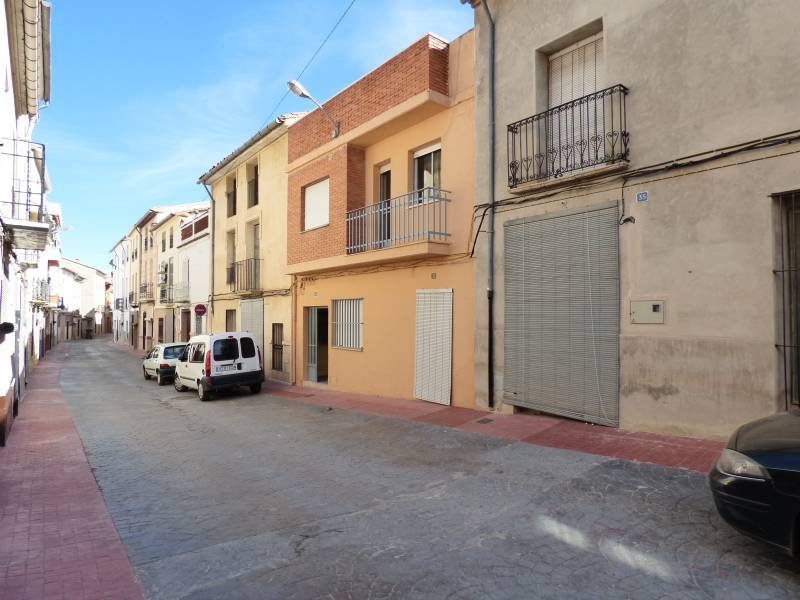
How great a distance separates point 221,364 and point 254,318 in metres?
4.71

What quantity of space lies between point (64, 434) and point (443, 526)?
7.99 metres

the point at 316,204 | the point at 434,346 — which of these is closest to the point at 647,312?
Answer: the point at 434,346

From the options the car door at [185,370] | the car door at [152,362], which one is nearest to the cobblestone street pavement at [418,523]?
the car door at [185,370]

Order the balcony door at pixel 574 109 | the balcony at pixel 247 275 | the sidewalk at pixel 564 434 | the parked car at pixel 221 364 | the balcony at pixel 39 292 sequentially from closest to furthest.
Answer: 1. the sidewalk at pixel 564 434
2. the balcony door at pixel 574 109
3. the parked car at pixel 221 364
4. the balcony at pixel 247 275
5. the balcony at pixel 39 292

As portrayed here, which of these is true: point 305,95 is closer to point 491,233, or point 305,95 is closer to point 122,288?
point 491,233

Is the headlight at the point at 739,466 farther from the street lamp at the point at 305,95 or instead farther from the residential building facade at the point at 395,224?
the street lamp at the point at 305,95

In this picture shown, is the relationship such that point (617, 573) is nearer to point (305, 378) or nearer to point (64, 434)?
point (64, 434)

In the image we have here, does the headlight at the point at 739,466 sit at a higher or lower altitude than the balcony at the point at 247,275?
lower

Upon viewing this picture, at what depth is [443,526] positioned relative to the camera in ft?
14.0

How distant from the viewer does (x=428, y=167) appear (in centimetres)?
1109

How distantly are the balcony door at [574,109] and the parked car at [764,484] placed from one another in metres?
4.95

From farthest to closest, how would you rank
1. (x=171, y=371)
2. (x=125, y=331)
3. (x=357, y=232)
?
(x=125, y=331) < (x=171, y=371) < (x=357, y=232)

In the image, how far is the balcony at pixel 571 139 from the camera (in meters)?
7.14

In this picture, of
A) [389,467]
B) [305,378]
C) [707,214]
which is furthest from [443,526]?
[305,378]
